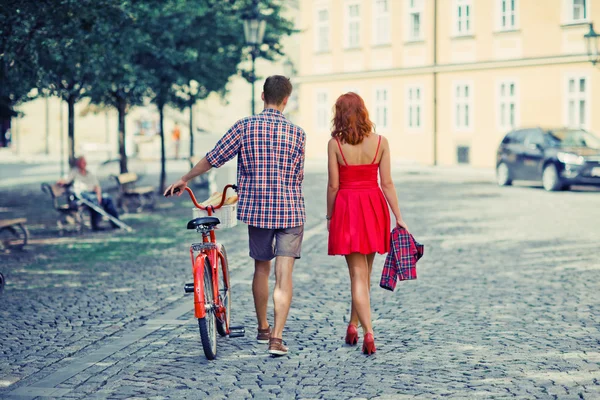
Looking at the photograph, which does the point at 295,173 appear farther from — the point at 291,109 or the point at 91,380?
the point at 291,109

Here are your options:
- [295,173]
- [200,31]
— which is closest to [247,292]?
[295,173]

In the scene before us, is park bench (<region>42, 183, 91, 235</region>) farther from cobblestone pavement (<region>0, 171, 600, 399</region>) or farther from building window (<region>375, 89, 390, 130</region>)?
building window (<region>375, 89, 390, 130</region>)

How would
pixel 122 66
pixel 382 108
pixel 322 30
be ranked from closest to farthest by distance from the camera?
pixel 122 66 → pixel 382 108 → pixel 322 30

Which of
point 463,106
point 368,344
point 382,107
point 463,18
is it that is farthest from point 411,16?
point 368,344

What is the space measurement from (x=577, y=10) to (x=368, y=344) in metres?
30.0

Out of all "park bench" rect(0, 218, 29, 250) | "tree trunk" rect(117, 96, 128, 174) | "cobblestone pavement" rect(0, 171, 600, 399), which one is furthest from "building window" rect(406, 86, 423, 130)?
"park bench" rect(0, 218, 29, 250)

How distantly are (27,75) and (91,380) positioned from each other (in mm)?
8106

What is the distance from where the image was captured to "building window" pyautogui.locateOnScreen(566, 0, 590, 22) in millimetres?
34156

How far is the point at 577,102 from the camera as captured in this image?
113ft

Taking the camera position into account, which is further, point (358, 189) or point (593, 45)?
point (593, 45)

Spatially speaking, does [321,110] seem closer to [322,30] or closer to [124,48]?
[322,30]

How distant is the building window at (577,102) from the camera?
112 ft

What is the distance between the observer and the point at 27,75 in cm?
1339

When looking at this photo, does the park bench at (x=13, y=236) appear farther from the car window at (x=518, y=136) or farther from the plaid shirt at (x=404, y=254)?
the car window at (x=518, y=136)
